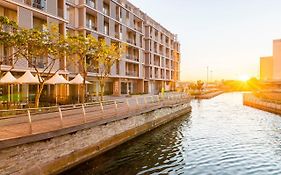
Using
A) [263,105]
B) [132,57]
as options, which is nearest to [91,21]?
[132,57]

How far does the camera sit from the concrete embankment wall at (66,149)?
32.0ft

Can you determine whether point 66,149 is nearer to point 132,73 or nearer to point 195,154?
point 195,154

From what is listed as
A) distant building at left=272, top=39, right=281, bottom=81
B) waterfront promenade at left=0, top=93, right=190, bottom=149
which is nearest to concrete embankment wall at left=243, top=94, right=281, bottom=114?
waterfront promenade at left=0, top=93, right=190, bottom=149

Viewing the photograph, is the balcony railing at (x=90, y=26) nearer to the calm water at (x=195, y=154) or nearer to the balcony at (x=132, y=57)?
the balcony at (x=132, y=57)

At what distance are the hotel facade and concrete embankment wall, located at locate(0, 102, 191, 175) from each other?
10.8 metres

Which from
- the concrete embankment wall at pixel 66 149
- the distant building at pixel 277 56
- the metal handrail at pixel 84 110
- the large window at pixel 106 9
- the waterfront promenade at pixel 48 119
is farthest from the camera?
the distant building at pixel 277 56

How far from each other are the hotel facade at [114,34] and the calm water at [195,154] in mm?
12765

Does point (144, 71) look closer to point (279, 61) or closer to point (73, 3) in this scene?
point (73, 3)

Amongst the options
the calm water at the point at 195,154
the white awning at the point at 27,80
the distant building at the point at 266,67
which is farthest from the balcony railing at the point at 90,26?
the distant building at the point at 266,67

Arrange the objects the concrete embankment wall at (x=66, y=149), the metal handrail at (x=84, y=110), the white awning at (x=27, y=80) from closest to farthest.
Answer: the concrete embankment wall at (x=66, y=149) → the metal handrail at (x=84, y=110) → the white awning at (x=27, y=80)

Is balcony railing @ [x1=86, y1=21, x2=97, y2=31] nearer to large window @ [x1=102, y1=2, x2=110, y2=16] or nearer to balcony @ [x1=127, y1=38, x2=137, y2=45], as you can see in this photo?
large window @ [x1=102, y1=2, x2=110, y2=16]

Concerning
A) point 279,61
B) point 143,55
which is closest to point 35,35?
point 143,55

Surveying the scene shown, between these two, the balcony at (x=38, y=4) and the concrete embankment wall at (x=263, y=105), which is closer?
the balcony at (x=38, y=4)

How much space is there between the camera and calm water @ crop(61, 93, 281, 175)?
1291 cm
